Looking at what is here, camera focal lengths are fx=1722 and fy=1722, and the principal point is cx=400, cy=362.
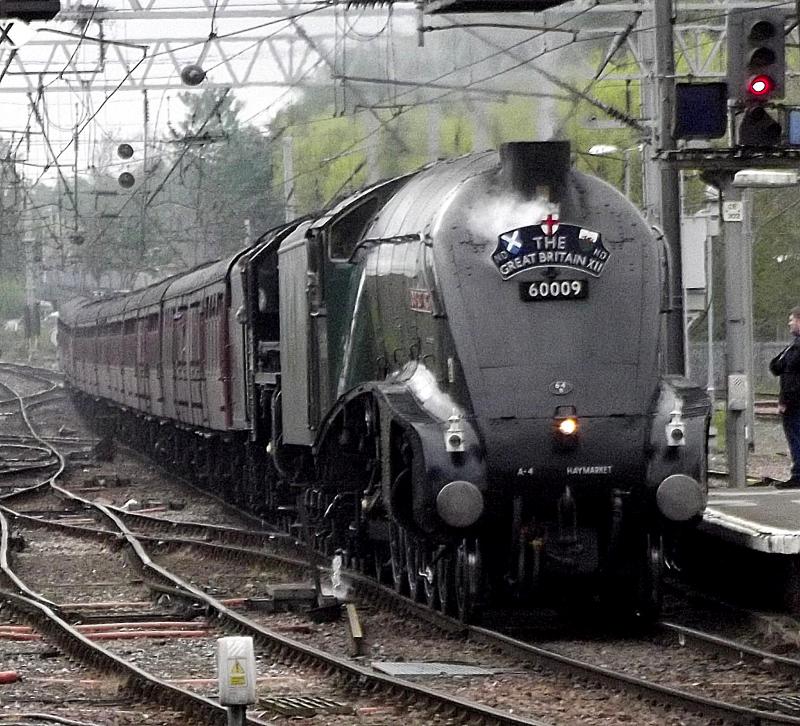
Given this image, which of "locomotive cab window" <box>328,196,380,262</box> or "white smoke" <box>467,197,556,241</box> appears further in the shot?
"locomotive cab window" <box>328,196,380,262</box>

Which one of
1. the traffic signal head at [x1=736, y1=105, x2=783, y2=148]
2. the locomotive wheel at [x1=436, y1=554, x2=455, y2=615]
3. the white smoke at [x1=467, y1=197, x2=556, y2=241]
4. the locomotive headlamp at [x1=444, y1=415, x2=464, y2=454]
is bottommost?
the locomotive wheel at [x1=436, y1=554, x2=455, y2=615]

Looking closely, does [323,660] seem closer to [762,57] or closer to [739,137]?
[739,137]

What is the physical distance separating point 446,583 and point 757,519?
7.18 ft

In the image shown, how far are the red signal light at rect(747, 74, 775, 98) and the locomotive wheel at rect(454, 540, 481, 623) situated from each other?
3803 millimetres

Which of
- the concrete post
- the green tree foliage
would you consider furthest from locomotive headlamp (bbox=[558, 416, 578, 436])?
the green tree foliage

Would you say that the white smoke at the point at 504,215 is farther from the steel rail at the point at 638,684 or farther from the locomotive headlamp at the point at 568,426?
the steel rail at the point at 638,684

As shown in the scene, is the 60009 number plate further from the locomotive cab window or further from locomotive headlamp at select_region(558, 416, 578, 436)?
the locomotive cab window

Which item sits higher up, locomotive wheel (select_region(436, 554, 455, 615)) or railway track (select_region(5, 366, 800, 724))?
locomotive wheel (select_region(436, 554, 455, 615))

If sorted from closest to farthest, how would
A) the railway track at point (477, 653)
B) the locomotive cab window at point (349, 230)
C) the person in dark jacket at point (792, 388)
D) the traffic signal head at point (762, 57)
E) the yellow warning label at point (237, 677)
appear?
the yellow warning label at point (237, 677), the railway track at point (477, 653), the traffic signal head at point (762, 57), the locomotive cab window at point (349, 230), the person in dark jacket at point (792, 388)

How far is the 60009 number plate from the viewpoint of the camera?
10477 mm

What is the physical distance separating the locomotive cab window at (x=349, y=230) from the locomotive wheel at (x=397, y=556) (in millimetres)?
2121

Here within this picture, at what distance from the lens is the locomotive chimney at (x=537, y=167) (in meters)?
10.7

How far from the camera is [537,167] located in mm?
10688

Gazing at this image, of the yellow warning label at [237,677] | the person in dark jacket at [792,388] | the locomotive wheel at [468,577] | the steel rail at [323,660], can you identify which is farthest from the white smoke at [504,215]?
the person in dark jacket at [792,388]
